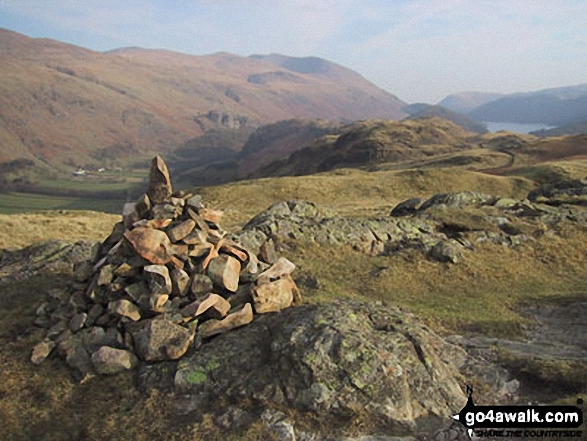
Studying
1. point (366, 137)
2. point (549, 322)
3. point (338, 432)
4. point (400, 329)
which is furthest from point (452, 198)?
point (366, 137)

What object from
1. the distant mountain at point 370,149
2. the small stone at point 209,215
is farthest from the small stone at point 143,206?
the distant mountain at point 370,149

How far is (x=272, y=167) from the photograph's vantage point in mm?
184375

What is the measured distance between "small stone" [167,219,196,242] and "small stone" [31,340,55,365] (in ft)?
15.6

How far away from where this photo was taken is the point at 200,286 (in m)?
14.1

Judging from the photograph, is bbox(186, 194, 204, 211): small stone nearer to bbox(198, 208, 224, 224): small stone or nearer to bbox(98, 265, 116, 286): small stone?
bbox(198, 208, 224, 224): small stone

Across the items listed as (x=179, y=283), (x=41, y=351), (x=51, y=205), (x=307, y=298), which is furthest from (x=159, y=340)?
(x=51, y=205)

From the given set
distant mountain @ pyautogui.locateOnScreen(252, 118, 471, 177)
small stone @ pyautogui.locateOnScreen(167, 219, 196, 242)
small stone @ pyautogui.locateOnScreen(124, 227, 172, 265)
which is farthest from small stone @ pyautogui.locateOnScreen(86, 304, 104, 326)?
distant mountain @ pyautogui.locateOnScreen(252, 118, 471, 177)

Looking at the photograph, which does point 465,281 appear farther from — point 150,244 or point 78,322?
point 78,322

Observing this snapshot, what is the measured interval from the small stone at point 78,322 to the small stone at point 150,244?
2.53 meters

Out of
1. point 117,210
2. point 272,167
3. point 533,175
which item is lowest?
point 117,210

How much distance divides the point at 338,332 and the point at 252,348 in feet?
8.19

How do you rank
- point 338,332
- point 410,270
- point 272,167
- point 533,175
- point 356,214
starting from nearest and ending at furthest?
point 338,332, point 410,270, point 356,214, point 533,175, point 272,167

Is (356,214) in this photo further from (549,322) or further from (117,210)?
(117,210)

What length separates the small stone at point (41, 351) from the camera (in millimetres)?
12945
